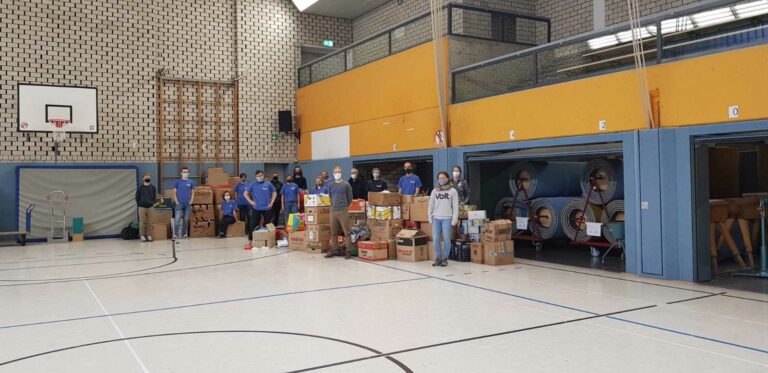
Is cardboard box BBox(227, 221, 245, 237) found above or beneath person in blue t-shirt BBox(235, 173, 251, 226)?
beneath

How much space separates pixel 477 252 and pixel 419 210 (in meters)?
1.36

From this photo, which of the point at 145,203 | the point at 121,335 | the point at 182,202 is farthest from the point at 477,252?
the point at 145,203

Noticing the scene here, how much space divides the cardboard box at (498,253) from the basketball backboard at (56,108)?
11.8 metres

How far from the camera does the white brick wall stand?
15695mm

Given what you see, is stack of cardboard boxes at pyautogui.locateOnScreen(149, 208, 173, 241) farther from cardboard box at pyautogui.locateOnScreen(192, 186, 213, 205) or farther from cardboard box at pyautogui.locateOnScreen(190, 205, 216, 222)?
cardboard box at pyautogui.locateOnScreen(192, 186, 213, 205)

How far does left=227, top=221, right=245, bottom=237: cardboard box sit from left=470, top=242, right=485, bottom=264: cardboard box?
8.27m

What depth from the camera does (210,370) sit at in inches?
177

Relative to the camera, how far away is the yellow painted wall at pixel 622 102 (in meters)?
7.57

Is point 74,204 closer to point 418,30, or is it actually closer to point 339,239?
point 339,239

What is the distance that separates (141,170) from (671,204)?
14010 mm

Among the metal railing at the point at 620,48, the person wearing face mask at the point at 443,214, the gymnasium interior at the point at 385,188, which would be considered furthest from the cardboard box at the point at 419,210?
the metal railing at the point at 620,48

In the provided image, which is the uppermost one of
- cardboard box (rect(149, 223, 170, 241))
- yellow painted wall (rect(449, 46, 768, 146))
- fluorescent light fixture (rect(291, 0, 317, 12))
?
fluorescent light fixture (rect(291, 0, 317, 12))

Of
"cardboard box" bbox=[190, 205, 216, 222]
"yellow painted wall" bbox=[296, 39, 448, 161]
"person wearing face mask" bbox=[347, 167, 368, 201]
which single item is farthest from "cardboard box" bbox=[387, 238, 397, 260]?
"cardboard box" bbox=[190, 205, 216, 222]

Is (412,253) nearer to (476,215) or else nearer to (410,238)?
(410,238)
